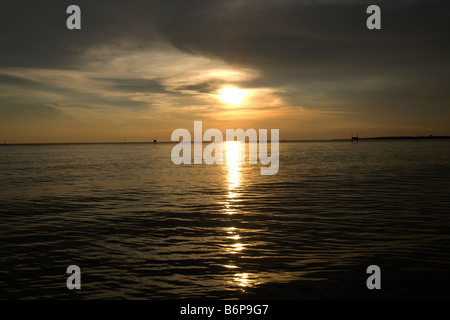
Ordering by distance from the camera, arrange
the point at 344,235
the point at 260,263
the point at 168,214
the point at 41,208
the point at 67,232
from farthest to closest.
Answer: the point at 41,208 < the point at 168,214 < the point at 67,232 < the point at 344,235 < the point at 260,263

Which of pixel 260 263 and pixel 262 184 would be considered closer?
pixel 260 263

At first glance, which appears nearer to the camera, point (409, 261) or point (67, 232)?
point (409, 261)

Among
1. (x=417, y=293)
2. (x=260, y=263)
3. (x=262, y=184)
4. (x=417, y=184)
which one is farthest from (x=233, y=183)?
(x=417, y=293)

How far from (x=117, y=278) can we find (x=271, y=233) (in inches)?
294

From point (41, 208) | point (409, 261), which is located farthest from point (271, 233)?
point (41, 208)

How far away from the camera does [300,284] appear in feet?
34.8

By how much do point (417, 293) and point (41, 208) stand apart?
21370 mm

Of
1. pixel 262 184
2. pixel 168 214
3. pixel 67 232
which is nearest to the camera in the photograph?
pixel 67 232

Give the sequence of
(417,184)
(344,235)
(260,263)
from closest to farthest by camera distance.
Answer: (260,263) → (344,235) → (417,184)

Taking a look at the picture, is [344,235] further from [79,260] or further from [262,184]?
[262,184]
